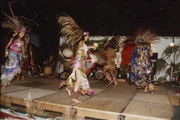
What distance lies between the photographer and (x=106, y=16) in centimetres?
1555

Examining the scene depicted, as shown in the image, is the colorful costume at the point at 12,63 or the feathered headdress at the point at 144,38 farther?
the feathered headdress at the point at 144,38

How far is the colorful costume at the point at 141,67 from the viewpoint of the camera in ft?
26.5

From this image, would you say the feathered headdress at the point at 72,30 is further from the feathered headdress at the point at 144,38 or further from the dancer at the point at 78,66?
the feathered headdress at the point at 144,38

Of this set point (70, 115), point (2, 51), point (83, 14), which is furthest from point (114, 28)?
point (70, 115)

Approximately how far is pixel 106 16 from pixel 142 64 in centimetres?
817

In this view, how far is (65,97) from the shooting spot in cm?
655

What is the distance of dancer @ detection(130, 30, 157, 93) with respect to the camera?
8055mm

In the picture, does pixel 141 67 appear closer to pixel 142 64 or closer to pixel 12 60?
pixel 142 64

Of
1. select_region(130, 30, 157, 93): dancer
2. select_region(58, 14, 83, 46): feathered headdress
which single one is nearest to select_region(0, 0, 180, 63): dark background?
select_region(130, 30, 157, 93): dancer

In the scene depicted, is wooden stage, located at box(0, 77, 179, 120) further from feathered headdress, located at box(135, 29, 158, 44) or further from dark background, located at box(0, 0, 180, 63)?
dark background, located at box(0, 0, 180, 63)

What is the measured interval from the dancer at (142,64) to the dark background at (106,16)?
545cm

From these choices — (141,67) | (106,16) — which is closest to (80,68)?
(141,67)

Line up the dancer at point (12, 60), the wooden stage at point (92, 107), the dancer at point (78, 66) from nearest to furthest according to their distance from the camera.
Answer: the wooden stage at point (92, 107) < the dancer at point (78, 66) < the dancer at point (12, 60)

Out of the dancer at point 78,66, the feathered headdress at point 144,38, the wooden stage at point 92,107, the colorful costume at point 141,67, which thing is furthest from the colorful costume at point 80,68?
the feathered headdress at point 144,38
